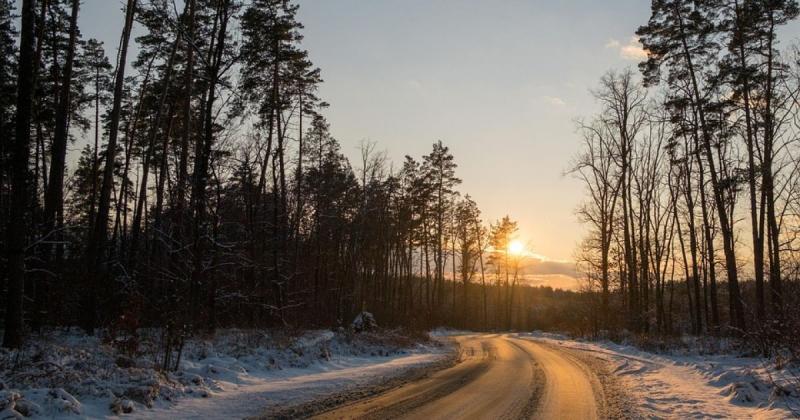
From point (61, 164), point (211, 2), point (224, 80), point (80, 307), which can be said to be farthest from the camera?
point (211, 2)

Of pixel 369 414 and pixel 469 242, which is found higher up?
pixel 469 242

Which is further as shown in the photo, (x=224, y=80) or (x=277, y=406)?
(x=224, y=80)

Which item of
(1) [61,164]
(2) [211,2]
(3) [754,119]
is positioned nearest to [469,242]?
(3) [754,119]

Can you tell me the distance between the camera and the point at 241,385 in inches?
428

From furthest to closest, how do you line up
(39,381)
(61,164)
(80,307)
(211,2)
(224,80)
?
(211,2)
(80,307)
(224,80)
(61,164)
(39,381)

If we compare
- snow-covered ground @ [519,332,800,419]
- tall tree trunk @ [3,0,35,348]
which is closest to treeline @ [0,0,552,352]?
tall tree trunk @ [3,0,35,348]

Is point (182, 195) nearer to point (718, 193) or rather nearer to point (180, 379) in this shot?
point (180, 379)

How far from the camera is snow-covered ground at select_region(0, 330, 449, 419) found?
7.58 m

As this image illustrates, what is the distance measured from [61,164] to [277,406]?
10.2 meters

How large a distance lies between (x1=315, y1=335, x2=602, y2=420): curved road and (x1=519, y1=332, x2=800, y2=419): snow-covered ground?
3.80 ft

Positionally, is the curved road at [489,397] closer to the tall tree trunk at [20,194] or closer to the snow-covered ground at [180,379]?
the snow-covered ground at [180,379]

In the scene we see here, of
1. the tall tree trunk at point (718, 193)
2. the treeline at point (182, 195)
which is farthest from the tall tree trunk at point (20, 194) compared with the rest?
the tall tree trunk at point (718, 193)

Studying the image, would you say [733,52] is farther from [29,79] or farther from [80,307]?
[80,307]

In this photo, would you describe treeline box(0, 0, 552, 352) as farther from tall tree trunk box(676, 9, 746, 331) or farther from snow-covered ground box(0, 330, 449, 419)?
tall tree trunk box(676, 9, 746, 331)
